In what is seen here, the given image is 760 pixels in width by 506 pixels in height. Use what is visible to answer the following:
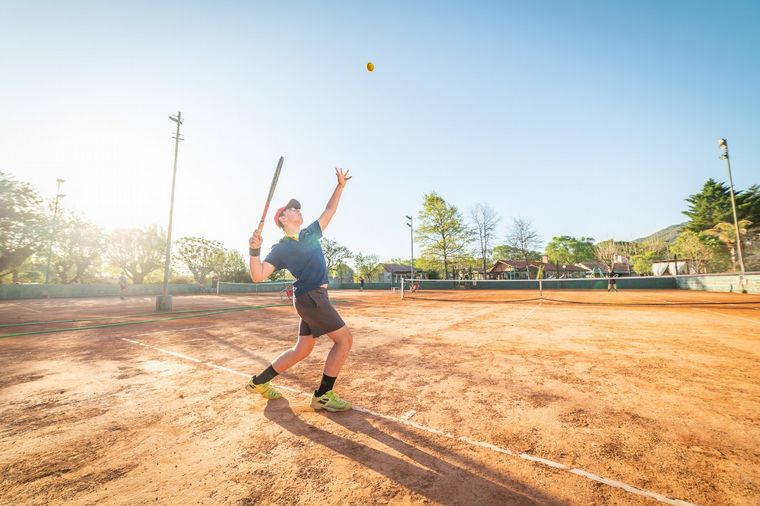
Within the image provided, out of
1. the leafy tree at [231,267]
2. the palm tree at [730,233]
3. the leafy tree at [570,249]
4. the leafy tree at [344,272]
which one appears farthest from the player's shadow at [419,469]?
the leafy tree at [570,249]

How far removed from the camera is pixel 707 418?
2.70 meters

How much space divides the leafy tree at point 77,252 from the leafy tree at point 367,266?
5136cm

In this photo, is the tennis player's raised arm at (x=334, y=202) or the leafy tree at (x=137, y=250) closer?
the tennis player's raised arm at (x=334, y=202)

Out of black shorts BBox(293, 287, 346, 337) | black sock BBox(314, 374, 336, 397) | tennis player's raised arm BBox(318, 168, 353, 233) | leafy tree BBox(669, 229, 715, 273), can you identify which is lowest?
black sock BBox(314, 374, 336, 397)

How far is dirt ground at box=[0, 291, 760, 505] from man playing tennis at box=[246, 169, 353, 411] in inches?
9.7

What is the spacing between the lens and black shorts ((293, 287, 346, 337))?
10.2ft

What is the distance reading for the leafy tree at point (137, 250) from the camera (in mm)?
47031

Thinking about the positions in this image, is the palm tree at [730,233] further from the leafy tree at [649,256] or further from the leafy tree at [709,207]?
the leafy tree at [649,256]

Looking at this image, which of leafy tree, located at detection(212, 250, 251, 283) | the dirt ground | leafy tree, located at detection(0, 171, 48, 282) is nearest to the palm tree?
the dirt ground

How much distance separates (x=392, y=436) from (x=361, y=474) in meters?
0.55

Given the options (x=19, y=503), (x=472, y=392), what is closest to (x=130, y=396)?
(x=19, y=503)

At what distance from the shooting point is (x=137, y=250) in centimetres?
4875

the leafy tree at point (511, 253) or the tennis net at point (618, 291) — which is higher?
the leafy tree at point (511, 253)

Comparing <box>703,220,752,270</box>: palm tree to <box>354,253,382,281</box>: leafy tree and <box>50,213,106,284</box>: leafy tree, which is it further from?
<box>50,213,106,284</box>: leafy tree
